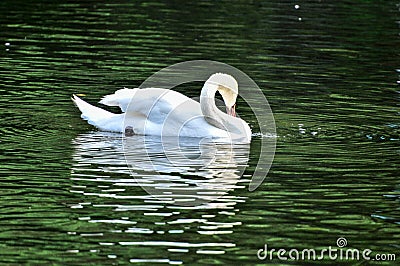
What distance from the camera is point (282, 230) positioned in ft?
28.7

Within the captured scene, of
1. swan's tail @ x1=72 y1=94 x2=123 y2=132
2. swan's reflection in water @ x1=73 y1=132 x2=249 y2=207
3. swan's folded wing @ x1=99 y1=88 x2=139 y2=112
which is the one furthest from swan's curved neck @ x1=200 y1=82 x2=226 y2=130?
swan's tail @ x1=72 y1=94 x2=123 y2=132

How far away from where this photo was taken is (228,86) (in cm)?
1273

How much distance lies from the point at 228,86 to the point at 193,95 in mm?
3115

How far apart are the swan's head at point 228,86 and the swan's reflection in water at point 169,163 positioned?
26.2 inches

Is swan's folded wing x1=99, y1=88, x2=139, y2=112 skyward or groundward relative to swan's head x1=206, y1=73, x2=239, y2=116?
groundward

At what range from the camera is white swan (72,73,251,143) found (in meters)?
12.6

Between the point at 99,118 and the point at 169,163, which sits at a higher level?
the point at 99,118

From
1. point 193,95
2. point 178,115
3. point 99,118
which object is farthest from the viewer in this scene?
point 193,95

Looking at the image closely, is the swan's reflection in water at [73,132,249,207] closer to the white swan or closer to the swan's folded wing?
the white swan

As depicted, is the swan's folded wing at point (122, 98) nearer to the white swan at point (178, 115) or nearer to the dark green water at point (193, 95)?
the white swan at point (178, 115)

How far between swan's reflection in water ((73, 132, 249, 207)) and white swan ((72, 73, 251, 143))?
0.13 m

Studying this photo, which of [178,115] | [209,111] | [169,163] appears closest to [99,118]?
[178,115]

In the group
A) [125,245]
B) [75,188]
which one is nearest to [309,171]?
[75,188]

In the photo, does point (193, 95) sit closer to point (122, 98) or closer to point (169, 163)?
point (122, 98)
